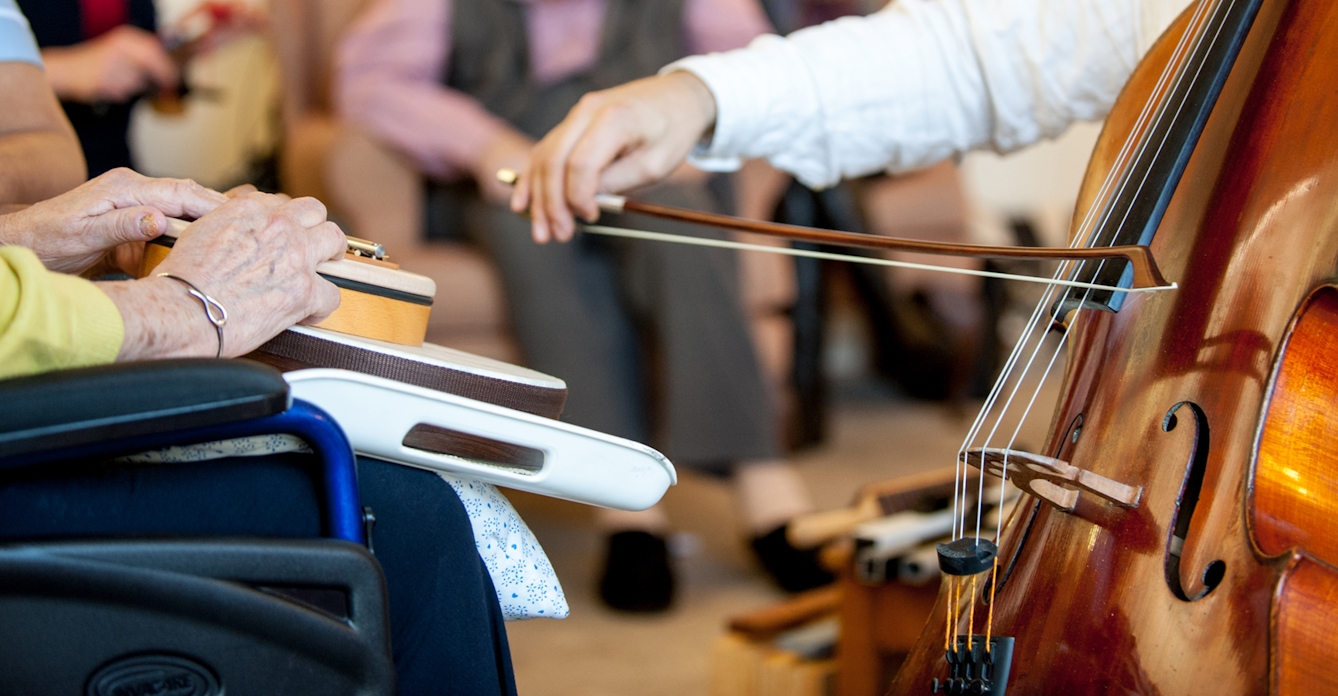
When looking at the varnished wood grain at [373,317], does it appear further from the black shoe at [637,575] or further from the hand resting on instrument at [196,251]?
the black shoe at [637,575]

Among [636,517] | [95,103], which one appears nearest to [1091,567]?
[636,517]

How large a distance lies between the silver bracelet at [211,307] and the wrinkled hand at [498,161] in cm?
115

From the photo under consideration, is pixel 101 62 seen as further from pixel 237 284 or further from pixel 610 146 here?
pixel 237 284

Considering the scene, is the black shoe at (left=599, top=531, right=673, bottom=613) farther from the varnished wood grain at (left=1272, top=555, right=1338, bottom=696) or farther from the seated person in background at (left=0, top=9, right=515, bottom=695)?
the varnished wood grain at (left=1272, top=555, right=1338, bottom=696)

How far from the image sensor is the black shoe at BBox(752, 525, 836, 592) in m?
1.63

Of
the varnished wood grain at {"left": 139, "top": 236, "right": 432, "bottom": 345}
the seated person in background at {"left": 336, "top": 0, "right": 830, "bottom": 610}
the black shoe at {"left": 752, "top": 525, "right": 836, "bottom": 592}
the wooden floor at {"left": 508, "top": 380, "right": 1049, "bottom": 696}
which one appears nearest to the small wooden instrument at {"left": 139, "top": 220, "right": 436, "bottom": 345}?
the varnished wood grain at {"left": 139, "top": 236, "right": 432, "bottom": 345}

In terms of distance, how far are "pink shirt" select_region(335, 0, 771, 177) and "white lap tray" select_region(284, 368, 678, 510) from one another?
1.27 metres

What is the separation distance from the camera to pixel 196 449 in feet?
1.70

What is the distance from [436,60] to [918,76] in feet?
3.66

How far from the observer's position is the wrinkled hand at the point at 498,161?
1.67 meters

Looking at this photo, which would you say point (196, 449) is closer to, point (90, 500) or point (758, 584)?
point (90, 500)

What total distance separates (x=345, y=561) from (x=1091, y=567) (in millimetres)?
374

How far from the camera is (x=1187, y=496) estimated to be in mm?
571

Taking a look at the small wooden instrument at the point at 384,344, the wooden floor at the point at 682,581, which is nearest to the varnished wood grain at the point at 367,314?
the small wooden instrument at the point at 384,344
